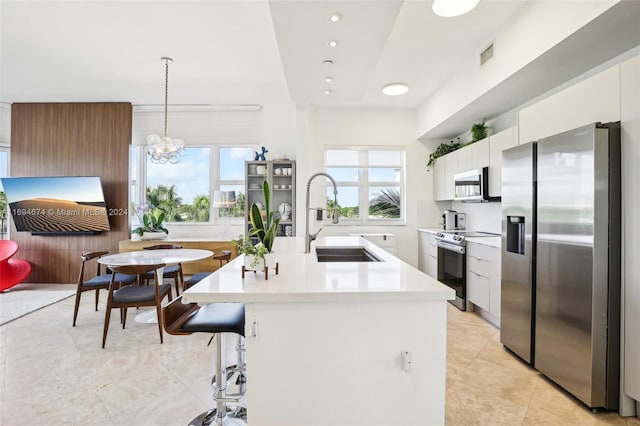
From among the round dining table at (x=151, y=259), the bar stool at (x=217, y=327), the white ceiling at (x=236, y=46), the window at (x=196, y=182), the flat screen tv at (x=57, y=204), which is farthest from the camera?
the window at (x=196, y=182)

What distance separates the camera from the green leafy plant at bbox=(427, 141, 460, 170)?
16.2ft

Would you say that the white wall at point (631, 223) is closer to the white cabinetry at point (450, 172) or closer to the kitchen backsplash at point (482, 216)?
the kitchen backsplash at point (482, 216)

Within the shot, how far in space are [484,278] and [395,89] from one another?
9.03ft

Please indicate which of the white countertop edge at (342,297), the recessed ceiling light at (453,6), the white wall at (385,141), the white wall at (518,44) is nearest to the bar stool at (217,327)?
the white countertop edge at (342,297)

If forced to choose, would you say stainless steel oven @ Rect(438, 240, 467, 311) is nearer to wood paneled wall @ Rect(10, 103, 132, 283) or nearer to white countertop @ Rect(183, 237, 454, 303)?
white countertop @ Rect(183, 237, 454, 303)

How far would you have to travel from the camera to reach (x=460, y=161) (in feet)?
14.3

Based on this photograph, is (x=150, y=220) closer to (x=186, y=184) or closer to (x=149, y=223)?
(x=149, y=223)

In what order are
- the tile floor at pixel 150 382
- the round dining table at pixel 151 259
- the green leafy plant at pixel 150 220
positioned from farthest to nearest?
1. the green leafy plant at pixel 150 220
2. the round dining table at pixel 151 259
3. the tile floor at pixel 150 382

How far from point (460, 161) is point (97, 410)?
4.61 m

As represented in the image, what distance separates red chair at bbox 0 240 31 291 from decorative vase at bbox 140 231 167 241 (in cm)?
171

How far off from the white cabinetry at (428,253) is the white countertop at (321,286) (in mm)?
2997

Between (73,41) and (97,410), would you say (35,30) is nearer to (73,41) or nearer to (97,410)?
(73,41)

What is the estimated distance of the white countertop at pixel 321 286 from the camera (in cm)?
128

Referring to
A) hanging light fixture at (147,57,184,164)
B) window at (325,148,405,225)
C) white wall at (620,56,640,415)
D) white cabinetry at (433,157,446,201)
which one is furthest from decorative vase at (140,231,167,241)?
white wall at (620,56,640,415)
